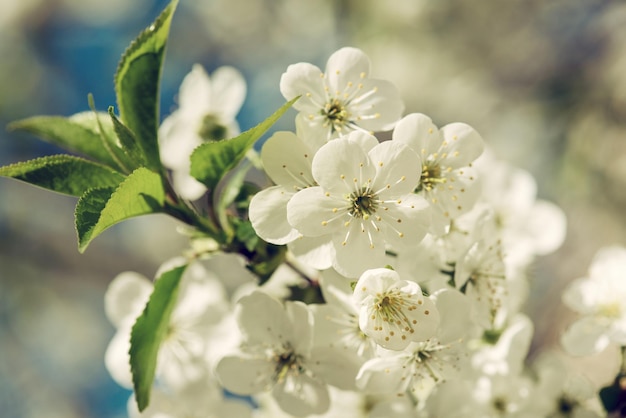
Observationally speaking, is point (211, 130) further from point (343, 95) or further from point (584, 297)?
point (584, 297)

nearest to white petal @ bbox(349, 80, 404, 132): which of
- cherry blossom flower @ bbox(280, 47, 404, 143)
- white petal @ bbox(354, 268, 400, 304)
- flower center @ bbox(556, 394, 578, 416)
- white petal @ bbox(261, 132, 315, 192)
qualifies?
cherry blossom flower @ bbox(280, 47, 404, 143)

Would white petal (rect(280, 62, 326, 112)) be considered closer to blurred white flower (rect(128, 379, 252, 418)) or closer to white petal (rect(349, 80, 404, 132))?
white petal (rect(349, 80, 404, 132))

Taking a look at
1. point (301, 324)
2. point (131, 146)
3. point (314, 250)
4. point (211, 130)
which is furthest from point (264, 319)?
point (211, 130)

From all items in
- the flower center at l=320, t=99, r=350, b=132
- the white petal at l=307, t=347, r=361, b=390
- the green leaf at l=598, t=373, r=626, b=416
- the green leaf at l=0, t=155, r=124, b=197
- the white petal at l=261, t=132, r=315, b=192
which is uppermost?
the flower center at l=320, t=99, r=350, b=132

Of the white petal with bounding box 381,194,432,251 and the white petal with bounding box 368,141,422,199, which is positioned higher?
the white petal with bounding box 368,141,422,199

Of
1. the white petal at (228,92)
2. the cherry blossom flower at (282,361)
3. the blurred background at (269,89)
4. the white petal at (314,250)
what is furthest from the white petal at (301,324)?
the blurred background at (269,89)
